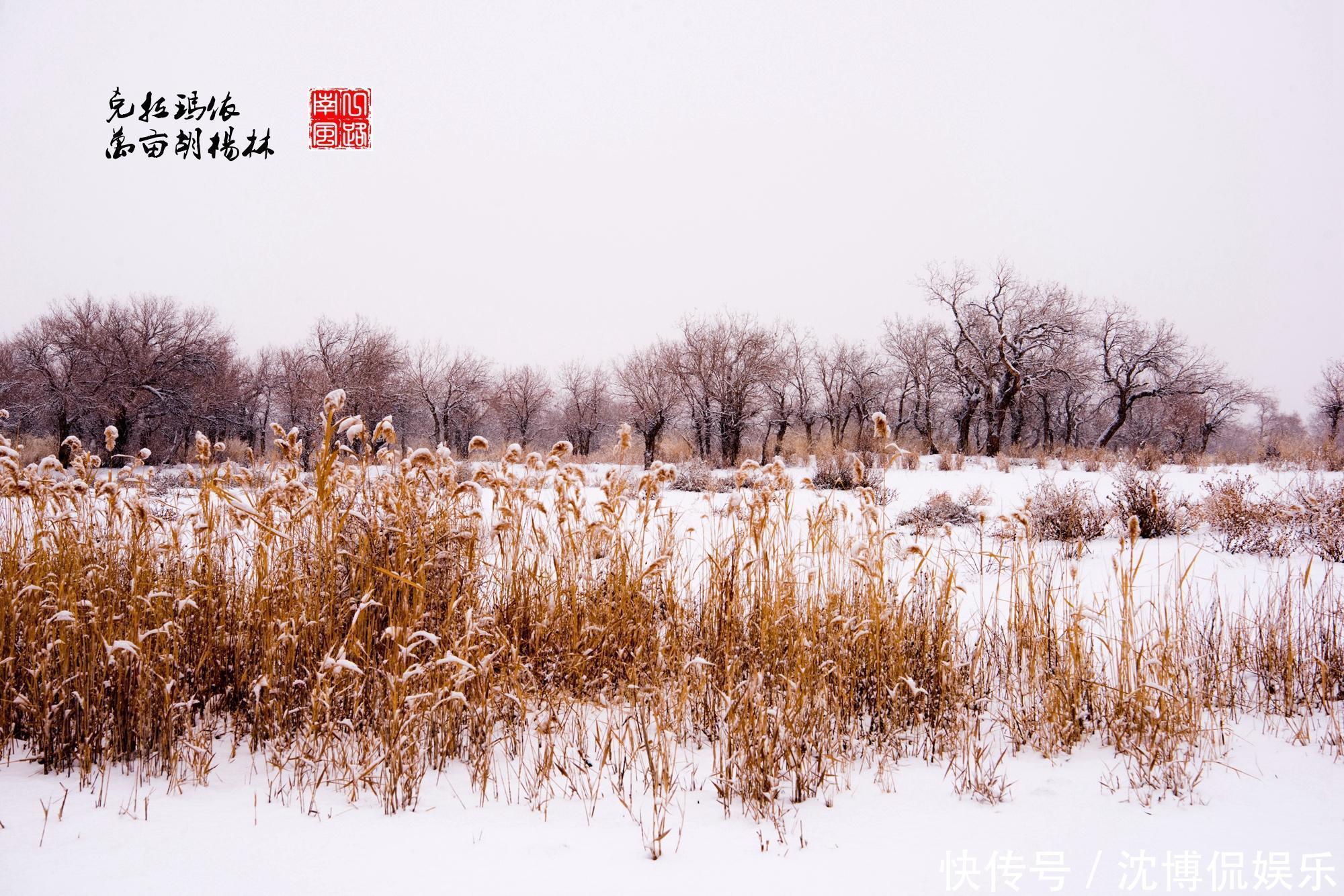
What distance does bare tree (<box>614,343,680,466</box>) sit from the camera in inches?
1171

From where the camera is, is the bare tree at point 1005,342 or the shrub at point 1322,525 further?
the bare tree at point 1005,342

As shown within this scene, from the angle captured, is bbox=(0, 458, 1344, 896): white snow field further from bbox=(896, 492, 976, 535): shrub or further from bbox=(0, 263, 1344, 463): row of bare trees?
bbox=(0, 263, 1344, 463): row of bare trees

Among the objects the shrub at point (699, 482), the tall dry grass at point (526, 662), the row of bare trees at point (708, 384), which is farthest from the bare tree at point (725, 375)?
the tall dry grass at point (526, 662)

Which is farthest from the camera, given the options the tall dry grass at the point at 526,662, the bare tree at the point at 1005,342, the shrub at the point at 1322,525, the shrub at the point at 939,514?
the bare tree at the point at 1005,342

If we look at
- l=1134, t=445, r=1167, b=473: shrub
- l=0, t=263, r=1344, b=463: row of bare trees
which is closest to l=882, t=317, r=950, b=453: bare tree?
l=0, t=263, r=1344, b=463: row of bare trees

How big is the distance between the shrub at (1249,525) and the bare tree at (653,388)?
23397 mm

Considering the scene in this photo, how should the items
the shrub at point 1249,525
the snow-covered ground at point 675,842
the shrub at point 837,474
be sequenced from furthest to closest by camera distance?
the shrub at point 837,474 < the shrub at point 1249,525 < the snow-covered ground at point 675,842

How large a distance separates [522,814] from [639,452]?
849 inches

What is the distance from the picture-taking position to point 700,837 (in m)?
1.97

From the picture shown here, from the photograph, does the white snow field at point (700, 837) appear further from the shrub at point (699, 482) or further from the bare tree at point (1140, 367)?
the bare tree at point (1140, 367)

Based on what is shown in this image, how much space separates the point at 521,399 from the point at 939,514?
42783mm

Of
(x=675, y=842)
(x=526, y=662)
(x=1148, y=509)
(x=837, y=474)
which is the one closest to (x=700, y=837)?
(x=675, y=842)

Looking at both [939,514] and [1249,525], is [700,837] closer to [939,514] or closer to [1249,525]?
[1249,525]

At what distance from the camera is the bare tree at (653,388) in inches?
1171
